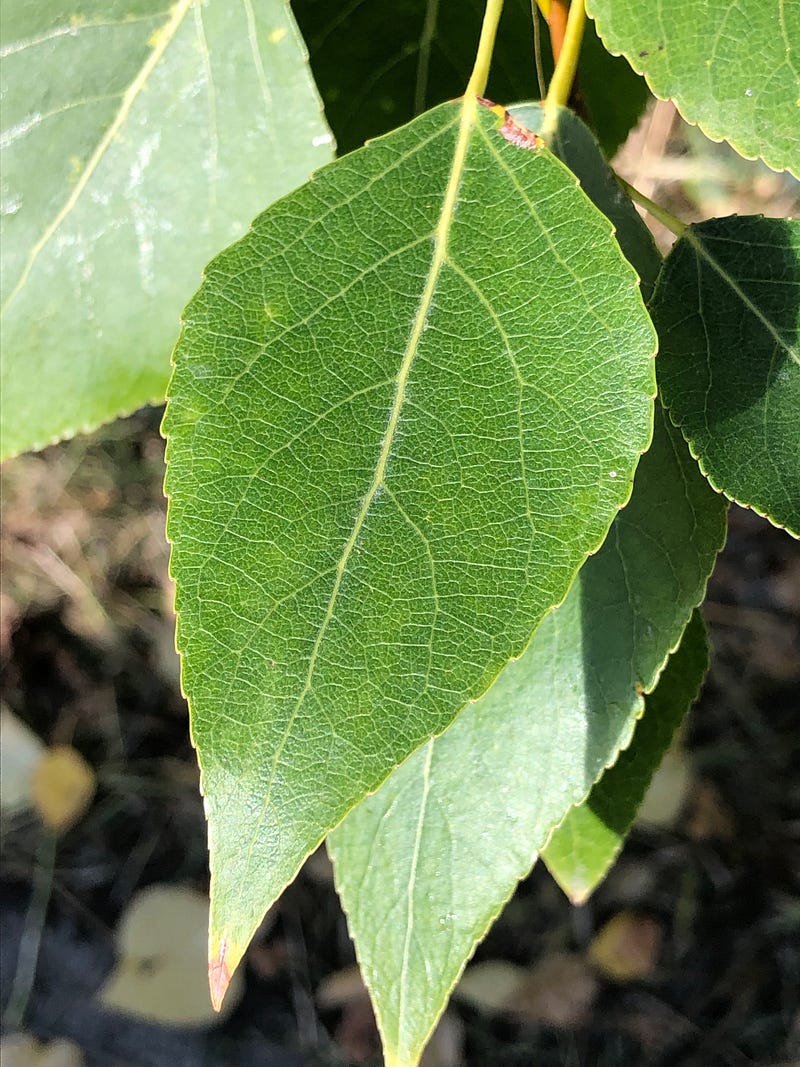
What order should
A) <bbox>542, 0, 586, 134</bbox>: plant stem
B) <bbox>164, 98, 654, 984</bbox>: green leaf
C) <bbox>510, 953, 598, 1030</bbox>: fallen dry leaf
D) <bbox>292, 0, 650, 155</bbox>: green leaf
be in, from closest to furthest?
<bbox>164, 98, 654, 984</bbox>: green leaf → <bbox>542, 0, 586, 134</bbox>: plant stem → <bbox>292, 0, 650, 155</bbox>: green leaf → <bbox>510, 953, 598, 1030</bbox>: fallen dry leaf

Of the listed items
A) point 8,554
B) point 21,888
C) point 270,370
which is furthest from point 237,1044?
point 270,370

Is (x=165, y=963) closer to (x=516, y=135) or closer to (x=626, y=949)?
(x=626, y=949)

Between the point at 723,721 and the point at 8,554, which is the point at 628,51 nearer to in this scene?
the point at 723,721

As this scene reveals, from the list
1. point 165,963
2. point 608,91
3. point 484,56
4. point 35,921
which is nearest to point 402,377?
point 484,56

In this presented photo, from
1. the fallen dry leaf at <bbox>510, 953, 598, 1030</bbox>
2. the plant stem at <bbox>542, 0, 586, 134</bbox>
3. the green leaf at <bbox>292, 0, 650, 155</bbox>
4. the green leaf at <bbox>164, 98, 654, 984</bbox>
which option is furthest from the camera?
the fallen dry leaf at <bbox>510, 953, 598, 1030</bbox>

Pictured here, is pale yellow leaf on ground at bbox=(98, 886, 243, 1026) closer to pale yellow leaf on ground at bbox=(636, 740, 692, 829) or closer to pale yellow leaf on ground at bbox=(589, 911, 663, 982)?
pale yellow leaf on ground at bbox=(589, 911, 663, 982)

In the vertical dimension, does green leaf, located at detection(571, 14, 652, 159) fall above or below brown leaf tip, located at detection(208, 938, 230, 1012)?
above

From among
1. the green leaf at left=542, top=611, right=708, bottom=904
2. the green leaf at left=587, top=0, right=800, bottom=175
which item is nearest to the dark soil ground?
the green leaf at left=542, top=611, right=708, bottom=904
